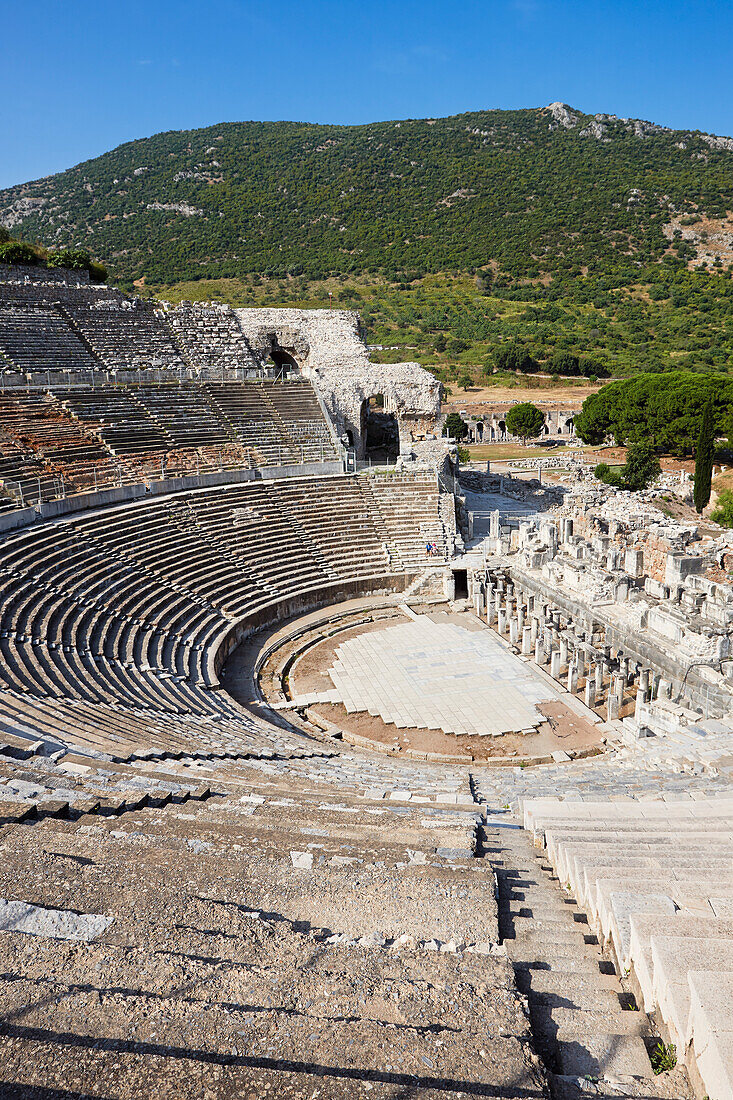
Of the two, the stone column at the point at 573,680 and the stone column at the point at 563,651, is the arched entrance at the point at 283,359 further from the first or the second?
the stone column at the point at 573,680

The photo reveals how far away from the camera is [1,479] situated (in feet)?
60.3

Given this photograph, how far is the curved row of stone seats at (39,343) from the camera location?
83.1ft

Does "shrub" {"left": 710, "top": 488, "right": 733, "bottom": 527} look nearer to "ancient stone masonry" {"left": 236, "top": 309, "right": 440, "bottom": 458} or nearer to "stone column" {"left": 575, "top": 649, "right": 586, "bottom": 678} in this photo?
"ancient stone masonry" {"left": 236, "top": 309, "right": 440, "bottom": 458}

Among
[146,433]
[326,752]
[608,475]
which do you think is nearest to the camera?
[326,752]

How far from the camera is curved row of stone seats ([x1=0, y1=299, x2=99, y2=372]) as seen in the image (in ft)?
83.1

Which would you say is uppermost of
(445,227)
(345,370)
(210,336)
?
(445,227)

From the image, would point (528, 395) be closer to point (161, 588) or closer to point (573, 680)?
point (573, 680)

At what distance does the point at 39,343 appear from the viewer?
2667cm

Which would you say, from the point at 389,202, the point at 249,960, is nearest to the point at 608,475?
the point at 249,960

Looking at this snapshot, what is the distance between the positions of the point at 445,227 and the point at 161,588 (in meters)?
86.6

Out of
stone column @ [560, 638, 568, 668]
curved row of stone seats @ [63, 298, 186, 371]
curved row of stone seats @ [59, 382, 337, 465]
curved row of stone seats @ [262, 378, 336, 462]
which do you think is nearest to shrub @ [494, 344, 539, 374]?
curved row of stone seats @ [262, 378, 336, 462]

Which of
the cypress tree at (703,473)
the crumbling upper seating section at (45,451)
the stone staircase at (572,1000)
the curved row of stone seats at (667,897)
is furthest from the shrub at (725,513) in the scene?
the stone staircase at (572,1000)

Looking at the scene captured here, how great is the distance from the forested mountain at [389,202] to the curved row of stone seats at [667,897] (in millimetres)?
72915

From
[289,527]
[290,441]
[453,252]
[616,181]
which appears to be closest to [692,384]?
[290,441]
